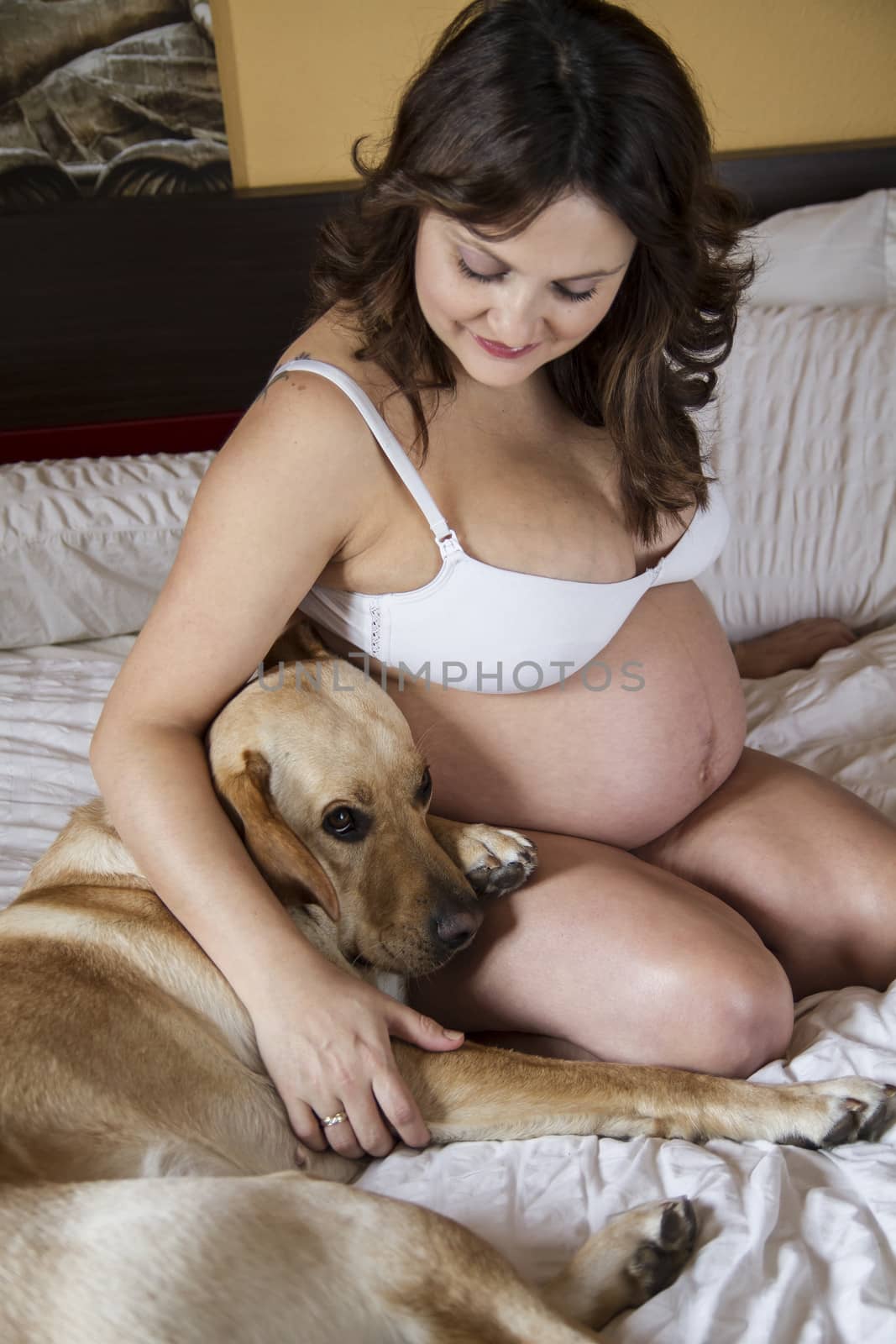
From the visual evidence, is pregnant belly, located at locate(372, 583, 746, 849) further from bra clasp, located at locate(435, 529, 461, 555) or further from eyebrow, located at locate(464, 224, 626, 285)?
eyebrow, located at locate(464, 224, 626, 285)

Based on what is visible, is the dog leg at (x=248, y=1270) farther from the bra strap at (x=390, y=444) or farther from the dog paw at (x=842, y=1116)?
the bra strap at (x=390, y=444)

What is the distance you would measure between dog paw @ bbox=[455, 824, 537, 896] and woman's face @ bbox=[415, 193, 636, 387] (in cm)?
59

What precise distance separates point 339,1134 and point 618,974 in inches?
15.4

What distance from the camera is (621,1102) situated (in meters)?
1.29

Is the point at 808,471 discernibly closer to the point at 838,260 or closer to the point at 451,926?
the point at 838,260

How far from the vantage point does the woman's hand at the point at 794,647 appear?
8.25ft

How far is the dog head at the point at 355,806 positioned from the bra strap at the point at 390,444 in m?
0.24

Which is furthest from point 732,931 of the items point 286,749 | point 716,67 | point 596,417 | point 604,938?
point 716,67

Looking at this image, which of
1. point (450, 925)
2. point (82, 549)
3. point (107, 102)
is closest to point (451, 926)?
point (450, 925)

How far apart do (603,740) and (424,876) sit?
338mm

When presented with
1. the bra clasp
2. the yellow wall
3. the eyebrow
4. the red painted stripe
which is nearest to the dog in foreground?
the bra clasp

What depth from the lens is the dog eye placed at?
1.44m

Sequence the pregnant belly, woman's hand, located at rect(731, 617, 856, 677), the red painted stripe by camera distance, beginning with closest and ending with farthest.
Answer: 1. the pregnant belly
2. woman's hand, located at rect(731, 617, 856, 677)
3. the red painted stripe

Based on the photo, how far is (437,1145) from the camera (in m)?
1.29
